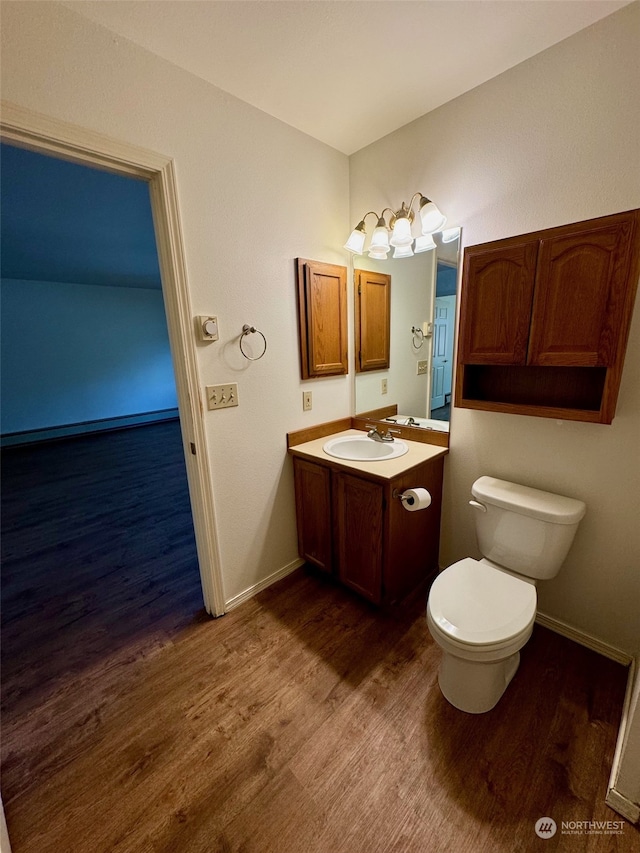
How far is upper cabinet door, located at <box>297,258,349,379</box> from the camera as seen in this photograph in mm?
1872

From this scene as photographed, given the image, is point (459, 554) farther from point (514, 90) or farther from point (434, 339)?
point (514, 90)

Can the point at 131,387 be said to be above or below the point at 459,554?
above

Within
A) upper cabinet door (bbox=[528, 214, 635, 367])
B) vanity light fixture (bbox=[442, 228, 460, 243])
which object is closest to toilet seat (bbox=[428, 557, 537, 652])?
upper cabinet door (bbox=[528, 214, 635, 367])

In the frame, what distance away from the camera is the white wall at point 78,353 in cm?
477

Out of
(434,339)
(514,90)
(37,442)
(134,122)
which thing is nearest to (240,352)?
(134,122)

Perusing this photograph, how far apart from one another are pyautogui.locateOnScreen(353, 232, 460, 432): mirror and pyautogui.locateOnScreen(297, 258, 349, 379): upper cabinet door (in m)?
0.15

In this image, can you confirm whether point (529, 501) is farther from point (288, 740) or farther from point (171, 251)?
point (171, 251)

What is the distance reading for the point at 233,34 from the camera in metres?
1.18

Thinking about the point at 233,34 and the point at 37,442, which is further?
the point at 37,442

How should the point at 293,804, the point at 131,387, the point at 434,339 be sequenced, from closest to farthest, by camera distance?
the point at 293,804
the point at 434,339
the point at 131,387

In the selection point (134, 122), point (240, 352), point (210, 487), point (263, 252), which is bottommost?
point (210, 487)

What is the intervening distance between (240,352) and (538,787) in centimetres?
199

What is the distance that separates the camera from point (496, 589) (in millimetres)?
1331

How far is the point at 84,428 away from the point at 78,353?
122cm
